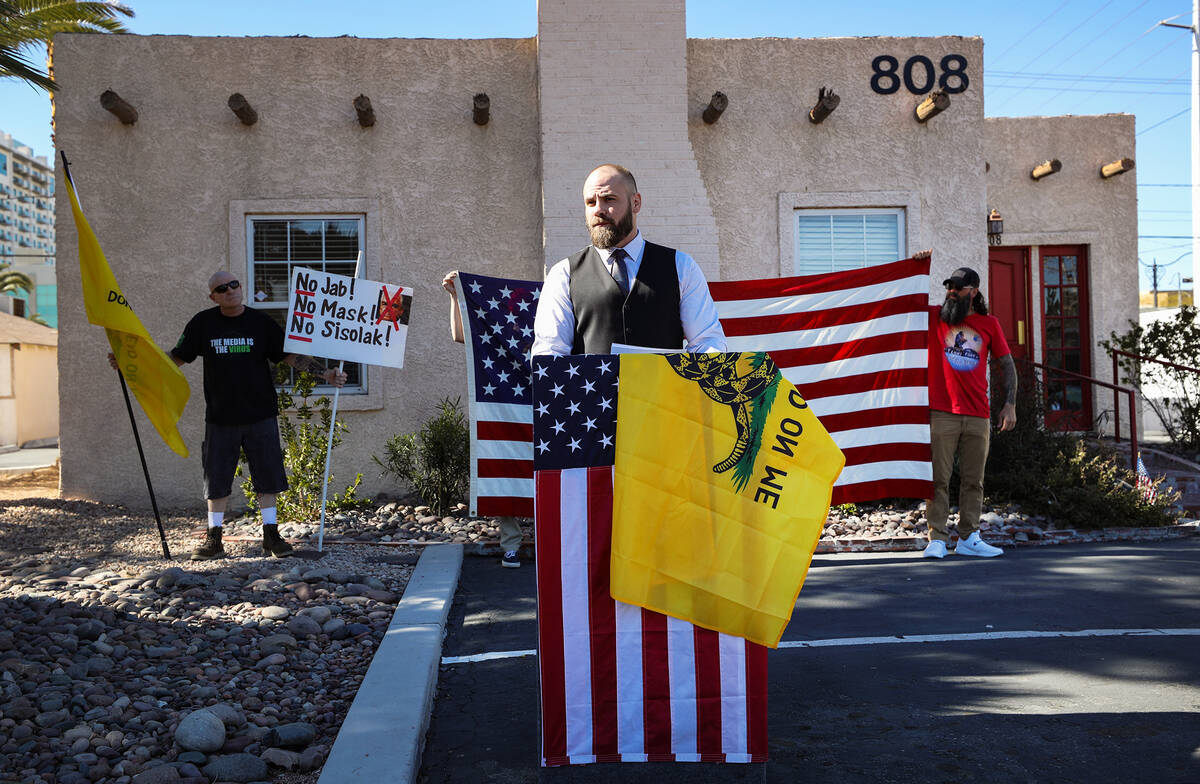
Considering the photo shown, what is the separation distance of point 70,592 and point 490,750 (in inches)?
128

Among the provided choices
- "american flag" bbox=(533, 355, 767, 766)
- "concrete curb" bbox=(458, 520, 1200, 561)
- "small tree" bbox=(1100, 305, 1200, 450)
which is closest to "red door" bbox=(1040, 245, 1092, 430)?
"small tree" bbox=(1100, 305, 1200, 450)

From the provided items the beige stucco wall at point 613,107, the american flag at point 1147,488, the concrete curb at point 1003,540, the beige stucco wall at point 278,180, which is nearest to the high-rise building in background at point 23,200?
the beige stucco wall at point 278,180

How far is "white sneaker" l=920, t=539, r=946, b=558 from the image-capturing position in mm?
7410

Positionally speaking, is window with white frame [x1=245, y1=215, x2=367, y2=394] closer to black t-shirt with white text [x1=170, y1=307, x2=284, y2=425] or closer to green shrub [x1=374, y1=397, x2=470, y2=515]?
green shrub [x1=374, y1=397, x2=470, y2=515]

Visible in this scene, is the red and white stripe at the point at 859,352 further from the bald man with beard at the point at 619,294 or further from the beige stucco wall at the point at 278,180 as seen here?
the bald man with beard at the point at 619,294

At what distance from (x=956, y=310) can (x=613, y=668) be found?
5.50 m

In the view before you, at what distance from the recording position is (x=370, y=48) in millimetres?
10094

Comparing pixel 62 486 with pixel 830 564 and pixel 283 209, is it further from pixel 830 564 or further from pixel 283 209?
pixel 830 564

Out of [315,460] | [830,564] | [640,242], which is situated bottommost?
[830,564]

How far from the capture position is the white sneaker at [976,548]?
295 inches

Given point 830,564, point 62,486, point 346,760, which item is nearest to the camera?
point 346,760

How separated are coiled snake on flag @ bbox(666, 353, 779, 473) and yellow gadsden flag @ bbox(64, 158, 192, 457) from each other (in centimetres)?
514

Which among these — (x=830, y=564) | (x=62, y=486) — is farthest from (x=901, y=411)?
(x=62, y=486)

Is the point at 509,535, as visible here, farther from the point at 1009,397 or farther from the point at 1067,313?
the point at 1067,313
